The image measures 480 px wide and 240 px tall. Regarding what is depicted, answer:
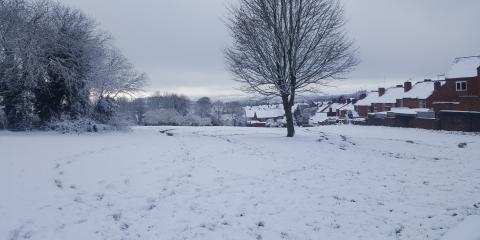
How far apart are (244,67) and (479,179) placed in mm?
15904

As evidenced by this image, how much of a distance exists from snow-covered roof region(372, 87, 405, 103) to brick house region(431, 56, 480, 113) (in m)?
18.7

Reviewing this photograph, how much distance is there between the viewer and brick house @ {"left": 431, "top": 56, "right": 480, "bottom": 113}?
140 feet

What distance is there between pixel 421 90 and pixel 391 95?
425 inches

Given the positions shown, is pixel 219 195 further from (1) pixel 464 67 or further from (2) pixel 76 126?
(1) pixel 464 67

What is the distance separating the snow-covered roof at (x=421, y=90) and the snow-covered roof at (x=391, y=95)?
15.8 ft

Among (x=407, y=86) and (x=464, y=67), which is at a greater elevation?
(x=464, y=67)

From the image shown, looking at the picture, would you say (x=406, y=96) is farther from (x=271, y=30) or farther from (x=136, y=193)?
(x=136, y=193)

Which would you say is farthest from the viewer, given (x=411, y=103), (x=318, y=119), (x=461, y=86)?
(x=318, y=119)

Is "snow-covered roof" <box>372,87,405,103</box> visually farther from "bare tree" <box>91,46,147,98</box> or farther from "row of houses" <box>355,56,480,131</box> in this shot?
"bare tree" <box>91,46,147,98</box>

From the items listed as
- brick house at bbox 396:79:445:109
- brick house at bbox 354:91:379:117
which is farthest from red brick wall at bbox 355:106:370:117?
brick house at bbox 396:79:445:109

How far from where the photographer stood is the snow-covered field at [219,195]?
8.19m

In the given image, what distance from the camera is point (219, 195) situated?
35.3ft

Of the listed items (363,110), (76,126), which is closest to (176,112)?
(363,110)

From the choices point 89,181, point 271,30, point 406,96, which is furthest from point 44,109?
point 406,96
